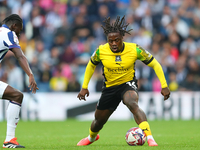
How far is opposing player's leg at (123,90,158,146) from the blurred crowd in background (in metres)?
8.85

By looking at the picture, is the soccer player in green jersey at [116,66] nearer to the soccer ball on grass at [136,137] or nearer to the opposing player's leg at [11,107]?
the soccer ball on grass at [136,137]

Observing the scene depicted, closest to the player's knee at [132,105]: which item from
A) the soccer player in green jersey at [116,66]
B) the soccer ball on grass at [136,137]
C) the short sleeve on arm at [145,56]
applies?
the soccer player in green jersey at [116,66]

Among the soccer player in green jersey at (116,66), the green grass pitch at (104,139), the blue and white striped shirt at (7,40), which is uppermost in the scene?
the blue and white striped shirt at (7,40)

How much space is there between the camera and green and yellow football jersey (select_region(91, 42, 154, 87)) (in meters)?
7.42

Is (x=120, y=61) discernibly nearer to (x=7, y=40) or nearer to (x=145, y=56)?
(x=145, y=56)

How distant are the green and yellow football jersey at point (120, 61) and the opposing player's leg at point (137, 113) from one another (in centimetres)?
42

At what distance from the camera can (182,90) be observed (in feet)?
53.7

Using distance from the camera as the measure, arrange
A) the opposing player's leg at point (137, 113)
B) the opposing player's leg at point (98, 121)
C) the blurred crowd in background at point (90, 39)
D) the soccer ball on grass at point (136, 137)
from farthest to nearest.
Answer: the blurred crowd in background at point (90, 39), the opposing player's leg at point (98, 121), the soccer ball on grass at point (136, 137), the opposing player's leg at point (137, 113)

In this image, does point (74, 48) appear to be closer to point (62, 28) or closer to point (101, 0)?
point (62, 28)

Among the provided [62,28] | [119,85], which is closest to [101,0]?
[62,28]

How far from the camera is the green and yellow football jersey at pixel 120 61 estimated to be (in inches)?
292

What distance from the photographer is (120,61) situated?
7.45 metres

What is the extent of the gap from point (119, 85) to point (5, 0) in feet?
47.8

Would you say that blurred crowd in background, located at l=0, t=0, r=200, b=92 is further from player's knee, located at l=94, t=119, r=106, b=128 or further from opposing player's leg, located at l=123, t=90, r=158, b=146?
opposing player's leg, located at l=123, t=90, r=158, b=146
